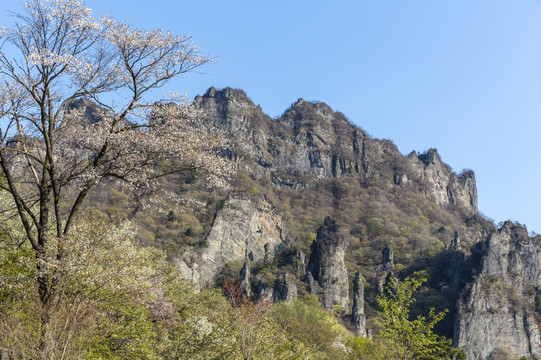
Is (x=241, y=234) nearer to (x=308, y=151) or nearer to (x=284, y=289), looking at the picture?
(x=284, y=289)

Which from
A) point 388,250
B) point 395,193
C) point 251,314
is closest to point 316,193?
point 395,193

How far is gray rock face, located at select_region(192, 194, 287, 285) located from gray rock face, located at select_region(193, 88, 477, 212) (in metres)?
48.9

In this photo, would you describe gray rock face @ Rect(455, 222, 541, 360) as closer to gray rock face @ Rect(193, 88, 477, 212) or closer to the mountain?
the mountain

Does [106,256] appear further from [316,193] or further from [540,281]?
[316,193]

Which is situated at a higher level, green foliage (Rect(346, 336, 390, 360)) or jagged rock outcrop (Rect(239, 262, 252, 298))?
jagged rock outcrop (Rect(239, 262, 252, 298))

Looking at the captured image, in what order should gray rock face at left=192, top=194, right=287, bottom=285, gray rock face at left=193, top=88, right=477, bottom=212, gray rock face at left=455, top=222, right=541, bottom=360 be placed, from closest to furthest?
gray rock face at left=455, top=222, right=541, bottom=360 → gray rock face at left=192, top=194, right=287, bottom=285 → gray rock face at left=193, top=88, right=477, bottom=212

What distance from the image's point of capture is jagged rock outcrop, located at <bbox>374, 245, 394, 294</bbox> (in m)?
93.2

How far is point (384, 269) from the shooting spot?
97750 millimetres

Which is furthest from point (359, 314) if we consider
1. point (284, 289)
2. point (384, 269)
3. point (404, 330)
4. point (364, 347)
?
point (404, 330)

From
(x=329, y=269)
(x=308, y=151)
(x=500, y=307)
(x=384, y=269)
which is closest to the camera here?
(x=500, y=307)

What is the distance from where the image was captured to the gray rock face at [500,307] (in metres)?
81.5

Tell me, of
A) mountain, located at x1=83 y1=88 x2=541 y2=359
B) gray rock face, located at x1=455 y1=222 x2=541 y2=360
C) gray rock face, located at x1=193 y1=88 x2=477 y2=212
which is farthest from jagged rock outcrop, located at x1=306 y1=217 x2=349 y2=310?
gray rock face, located at x1=193 y1=88 x2=477 y2=212

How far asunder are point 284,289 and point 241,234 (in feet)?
75.8

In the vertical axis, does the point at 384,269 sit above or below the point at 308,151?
below
